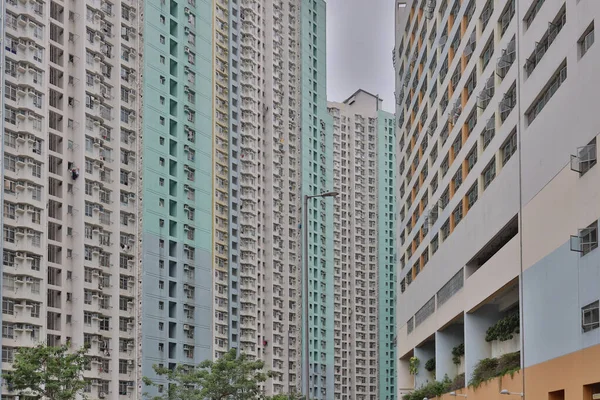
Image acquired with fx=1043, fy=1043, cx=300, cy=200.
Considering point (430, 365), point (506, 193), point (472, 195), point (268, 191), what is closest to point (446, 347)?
point (430, 365)

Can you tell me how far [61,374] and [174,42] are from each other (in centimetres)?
4131

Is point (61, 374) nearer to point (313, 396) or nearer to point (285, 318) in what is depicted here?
point (285, 318)

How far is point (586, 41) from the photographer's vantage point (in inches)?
1190

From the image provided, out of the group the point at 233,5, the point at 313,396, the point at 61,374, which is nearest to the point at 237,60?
the point at 233,5

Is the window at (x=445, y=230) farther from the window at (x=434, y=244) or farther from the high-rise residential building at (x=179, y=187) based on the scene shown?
the high-rise residential building at (x=179, y=187)

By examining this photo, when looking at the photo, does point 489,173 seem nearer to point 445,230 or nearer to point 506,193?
point 506,193

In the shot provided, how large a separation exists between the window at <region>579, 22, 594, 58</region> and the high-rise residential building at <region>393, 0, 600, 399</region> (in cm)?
6

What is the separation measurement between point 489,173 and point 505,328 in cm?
635

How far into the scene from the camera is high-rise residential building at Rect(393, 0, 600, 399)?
1183 inches

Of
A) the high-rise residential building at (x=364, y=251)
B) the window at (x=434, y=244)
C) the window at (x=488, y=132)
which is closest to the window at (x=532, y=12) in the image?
the window at (x=488, y=132)

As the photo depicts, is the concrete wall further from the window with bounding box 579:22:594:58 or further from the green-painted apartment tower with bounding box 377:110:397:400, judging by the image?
the green-painted apartment tower with bounding box 377:110:397:400

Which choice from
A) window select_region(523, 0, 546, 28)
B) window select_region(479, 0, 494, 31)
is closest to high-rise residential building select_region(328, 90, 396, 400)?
window select_region(479, 0, 494, 31)

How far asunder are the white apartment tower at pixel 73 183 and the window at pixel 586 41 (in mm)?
44985

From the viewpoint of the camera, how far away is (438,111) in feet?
182
